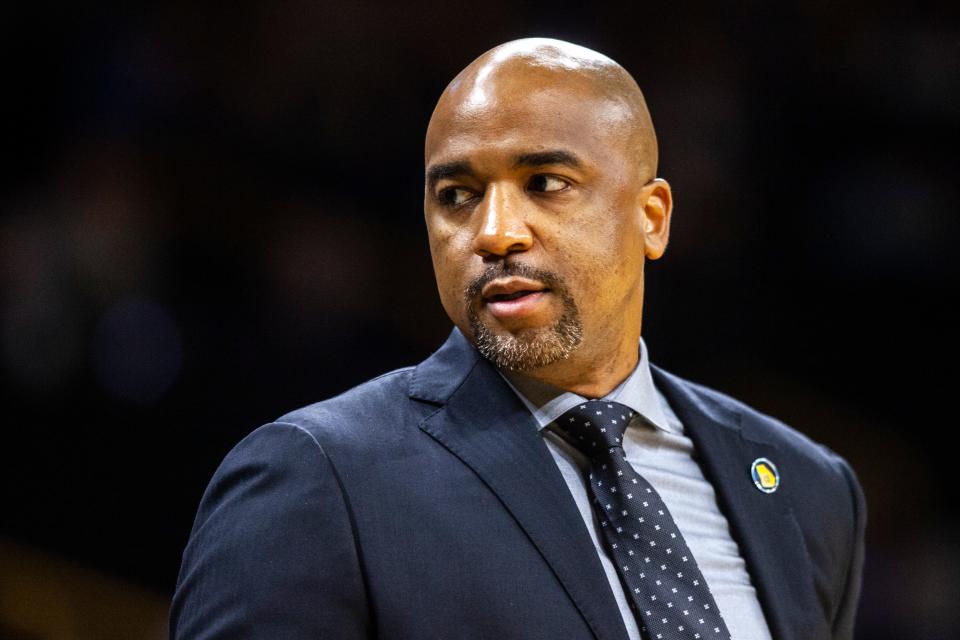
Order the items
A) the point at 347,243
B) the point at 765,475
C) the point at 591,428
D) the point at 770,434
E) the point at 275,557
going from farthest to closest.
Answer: the point at 347,243
the point at 770,434
the point at 765,475
the point at 591,428
the point at 275,557

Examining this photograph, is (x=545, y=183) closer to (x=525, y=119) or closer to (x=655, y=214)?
(x=525, y=119)

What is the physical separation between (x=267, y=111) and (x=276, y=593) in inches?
126

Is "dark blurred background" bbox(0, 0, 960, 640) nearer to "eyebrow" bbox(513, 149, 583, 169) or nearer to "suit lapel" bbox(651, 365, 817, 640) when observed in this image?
"suit lapel" bbox(651, 365, 817, 640)

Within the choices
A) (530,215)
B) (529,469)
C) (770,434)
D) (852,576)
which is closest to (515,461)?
(529,469)

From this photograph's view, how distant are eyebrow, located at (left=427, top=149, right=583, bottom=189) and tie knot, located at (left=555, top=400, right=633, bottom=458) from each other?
386mm

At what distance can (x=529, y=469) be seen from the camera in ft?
5.82

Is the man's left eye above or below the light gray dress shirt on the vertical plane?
above

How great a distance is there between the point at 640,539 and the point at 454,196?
620 mm

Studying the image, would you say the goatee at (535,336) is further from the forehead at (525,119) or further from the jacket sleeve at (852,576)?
the jacket sleeve at (852,576)

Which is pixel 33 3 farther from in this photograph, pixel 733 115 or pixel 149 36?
pixel 733 115

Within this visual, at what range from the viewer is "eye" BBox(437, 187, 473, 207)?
1.90 meters

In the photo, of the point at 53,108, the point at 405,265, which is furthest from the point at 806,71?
the point at 53,108

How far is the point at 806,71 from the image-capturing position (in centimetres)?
506

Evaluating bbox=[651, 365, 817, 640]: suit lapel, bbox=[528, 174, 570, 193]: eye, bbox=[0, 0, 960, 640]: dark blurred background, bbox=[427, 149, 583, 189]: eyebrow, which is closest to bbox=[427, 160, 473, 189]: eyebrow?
bbox=[427, 149, 583, 189]: eyebrow
